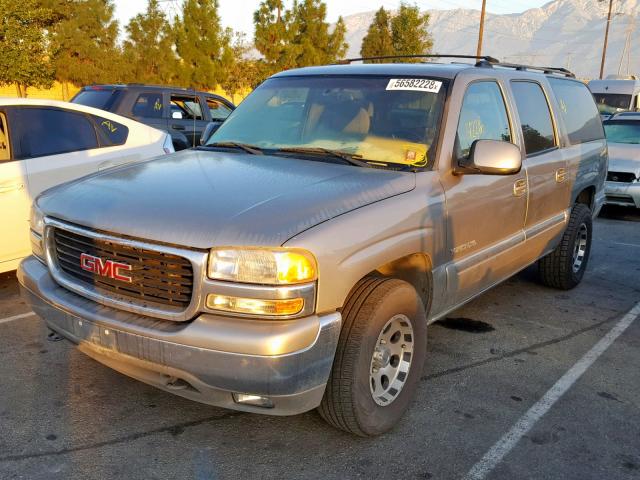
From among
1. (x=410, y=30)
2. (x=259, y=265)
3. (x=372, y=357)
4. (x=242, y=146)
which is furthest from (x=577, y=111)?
(x=410, y=30)

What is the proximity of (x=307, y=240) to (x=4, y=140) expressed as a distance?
3602mm

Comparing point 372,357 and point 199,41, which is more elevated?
point 199,41

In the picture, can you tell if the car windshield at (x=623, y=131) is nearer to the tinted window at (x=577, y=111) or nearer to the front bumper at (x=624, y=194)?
the front bumper at (x=624, y=194)

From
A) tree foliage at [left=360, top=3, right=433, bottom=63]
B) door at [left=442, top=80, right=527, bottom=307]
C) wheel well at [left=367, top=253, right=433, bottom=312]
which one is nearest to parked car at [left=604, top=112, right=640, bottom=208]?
door at [left=442, top=80, right=527, bottom=307]

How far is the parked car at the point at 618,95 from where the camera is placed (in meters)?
17.4

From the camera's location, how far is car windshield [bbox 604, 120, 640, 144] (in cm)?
1055

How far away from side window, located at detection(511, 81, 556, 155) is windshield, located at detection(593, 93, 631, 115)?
45.1ft

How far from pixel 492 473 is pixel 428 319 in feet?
3.11

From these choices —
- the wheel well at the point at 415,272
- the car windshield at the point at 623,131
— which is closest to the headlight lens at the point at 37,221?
the wheel well at the point at 415,272

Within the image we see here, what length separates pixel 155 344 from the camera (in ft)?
8.46

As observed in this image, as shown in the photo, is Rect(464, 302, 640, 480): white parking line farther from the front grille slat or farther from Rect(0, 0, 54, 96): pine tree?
Rect(0, 0, 54, 96): pine tree

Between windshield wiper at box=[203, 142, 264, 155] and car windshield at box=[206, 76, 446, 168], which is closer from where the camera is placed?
car windshield at box=[206, 76, 446, 168]

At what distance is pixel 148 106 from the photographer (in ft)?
33.6

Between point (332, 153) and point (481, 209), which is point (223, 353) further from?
point (481, 209)
